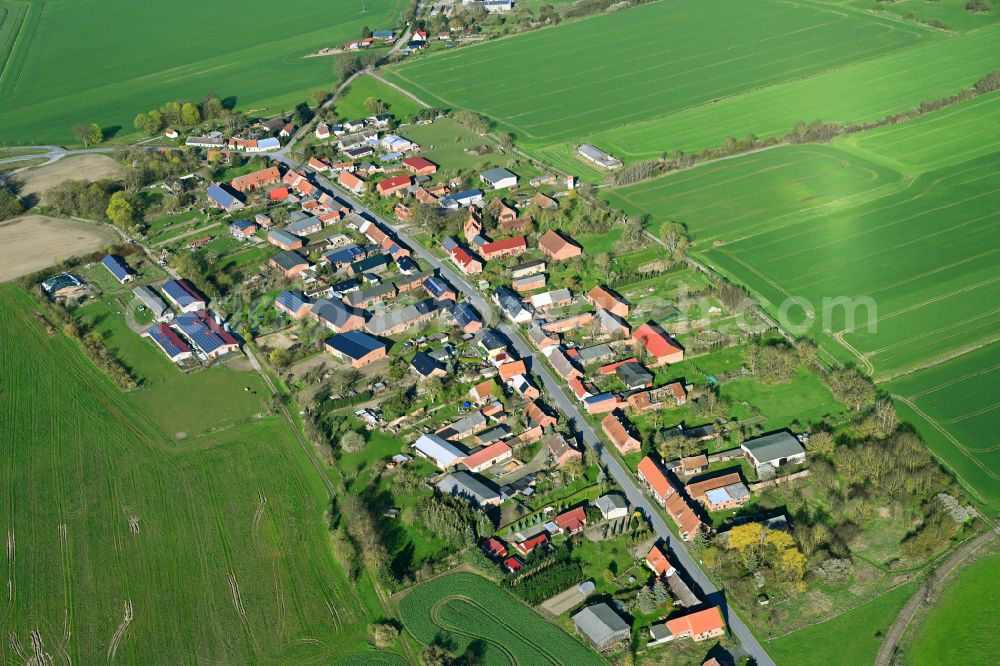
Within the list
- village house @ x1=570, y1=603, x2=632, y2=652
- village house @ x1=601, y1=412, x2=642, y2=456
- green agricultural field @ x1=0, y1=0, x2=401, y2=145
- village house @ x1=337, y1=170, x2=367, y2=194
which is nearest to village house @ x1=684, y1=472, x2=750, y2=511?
village house @ x1=601, y1=412, x2=642, y2=456

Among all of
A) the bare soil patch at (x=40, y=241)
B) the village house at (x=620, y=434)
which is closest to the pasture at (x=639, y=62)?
the bare soil patch at (x=40, y=241)

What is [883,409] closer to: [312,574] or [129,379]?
[312,574]

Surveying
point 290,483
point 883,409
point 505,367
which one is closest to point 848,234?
point 883,409

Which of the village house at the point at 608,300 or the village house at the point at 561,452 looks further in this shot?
the village house at the point at 608,300

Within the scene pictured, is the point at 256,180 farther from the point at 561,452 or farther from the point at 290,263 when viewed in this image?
the point at 561,452

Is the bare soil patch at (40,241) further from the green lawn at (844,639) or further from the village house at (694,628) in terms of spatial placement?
the green lawn at (844,639)

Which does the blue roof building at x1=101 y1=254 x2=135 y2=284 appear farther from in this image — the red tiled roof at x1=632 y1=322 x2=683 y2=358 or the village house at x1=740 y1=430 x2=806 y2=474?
the village house at x1=740 y1=430 x2=806 y2=474
